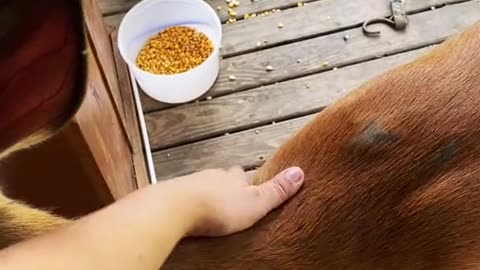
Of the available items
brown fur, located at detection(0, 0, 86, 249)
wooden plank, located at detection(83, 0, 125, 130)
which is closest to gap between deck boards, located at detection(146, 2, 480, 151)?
wooden plank, located at detection(83, 0, 125, 130)

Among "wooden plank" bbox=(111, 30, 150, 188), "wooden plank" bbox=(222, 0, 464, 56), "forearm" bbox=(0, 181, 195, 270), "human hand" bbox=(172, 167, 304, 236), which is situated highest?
"forearm" bbox=(0, 181, 195, 270)

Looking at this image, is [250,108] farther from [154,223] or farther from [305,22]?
[154,223]

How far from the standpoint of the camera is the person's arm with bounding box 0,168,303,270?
865 mm

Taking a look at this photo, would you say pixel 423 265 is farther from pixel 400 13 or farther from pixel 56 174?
pixel 400 13

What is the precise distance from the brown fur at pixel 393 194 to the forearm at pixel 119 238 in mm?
112

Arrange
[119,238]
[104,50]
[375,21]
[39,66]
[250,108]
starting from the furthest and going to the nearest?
[375,21] < [250,108] < [104,50] < [119,238] < [39,66]

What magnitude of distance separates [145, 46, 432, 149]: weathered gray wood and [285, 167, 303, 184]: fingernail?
0.80 metres

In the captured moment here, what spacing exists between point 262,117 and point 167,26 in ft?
1.00

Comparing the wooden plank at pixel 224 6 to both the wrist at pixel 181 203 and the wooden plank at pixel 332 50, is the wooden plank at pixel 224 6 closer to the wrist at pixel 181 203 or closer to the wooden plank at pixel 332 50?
the wooden plank at pixel 332 50

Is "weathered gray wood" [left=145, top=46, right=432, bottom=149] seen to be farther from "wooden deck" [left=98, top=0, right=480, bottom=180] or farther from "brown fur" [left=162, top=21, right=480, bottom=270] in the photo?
"brown fur" [left=162, top=21, right=480, bottom=270]

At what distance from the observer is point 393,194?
1.15 metres

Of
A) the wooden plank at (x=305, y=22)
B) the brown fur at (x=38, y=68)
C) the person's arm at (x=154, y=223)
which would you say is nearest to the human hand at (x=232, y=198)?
the person's arm at (x=154, y=223)

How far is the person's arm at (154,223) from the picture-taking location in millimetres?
865

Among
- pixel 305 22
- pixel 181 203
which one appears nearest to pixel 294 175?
pixel 181 203
